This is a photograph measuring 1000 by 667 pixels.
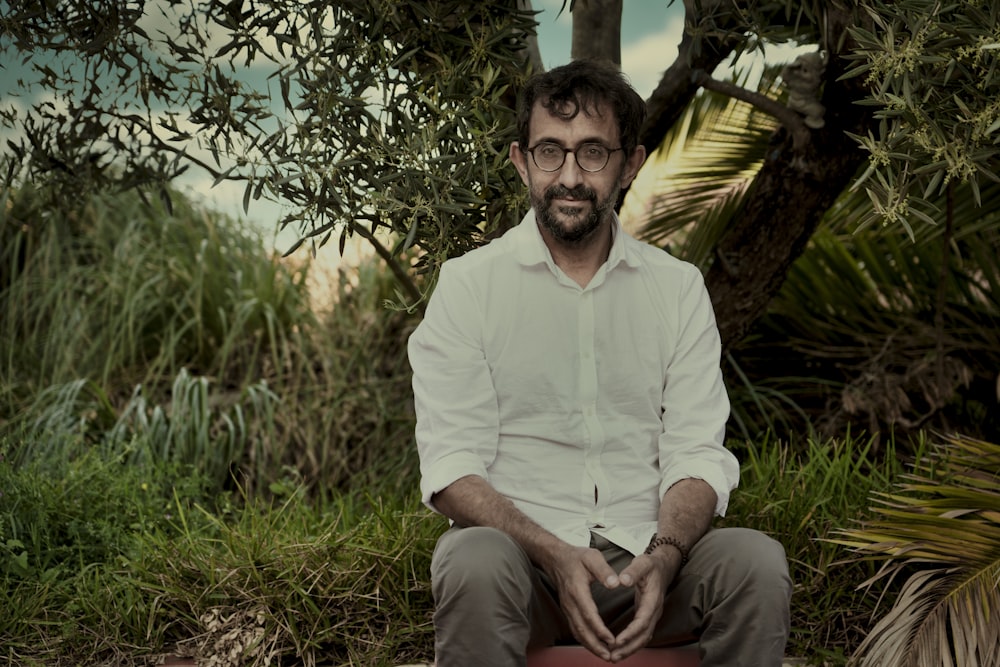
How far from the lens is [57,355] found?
576 cm

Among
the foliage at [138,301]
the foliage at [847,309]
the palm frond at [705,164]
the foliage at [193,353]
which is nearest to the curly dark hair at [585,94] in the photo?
the foliage at [847,309]

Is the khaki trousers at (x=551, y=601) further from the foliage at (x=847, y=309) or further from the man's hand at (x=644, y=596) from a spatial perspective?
the foliage at (x=847, y=309)

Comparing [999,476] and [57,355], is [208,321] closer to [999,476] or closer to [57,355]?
[57,355]

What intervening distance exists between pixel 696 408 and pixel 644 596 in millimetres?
551

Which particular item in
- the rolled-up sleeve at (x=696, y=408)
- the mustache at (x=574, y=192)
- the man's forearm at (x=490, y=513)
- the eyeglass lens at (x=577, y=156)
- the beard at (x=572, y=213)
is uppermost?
the eyeglass lens at (x=577, y=156)

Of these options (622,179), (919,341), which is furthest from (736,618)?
(919,341)

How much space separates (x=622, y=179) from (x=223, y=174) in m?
1.02

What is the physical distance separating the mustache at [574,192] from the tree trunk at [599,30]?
1235 millimetres

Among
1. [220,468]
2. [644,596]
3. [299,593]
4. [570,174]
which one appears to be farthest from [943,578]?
[220,468]

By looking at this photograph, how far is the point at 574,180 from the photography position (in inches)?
103

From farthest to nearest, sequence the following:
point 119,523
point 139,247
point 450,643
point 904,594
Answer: point 139,247, point 119,523, point 904,594, point 450,643

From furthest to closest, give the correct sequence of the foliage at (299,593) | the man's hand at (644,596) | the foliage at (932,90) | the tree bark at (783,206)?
1. the tree bark at (783,206)
2. the foliage at (299,593)
3. the foliage at (932,90)
4. the man's hand at (644,596)

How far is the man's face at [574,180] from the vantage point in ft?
8.61

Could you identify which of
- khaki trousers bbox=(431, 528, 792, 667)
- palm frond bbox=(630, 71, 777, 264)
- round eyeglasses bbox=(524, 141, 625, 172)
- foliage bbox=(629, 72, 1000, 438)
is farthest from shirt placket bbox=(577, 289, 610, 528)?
palm frond bbox=(630, 71, 777, 264)
